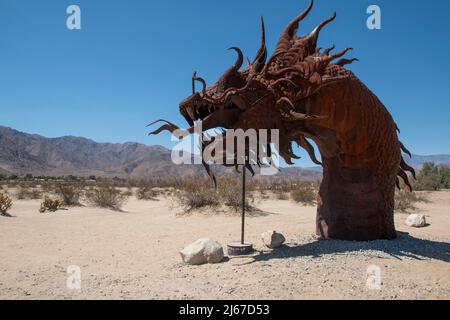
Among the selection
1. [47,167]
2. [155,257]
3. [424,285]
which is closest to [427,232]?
[424,285]

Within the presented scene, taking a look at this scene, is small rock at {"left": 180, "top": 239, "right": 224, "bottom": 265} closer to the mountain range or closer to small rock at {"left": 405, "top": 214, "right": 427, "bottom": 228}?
small rock at {"left": 405, "top": 214, "right": 427, "bottom": 228}

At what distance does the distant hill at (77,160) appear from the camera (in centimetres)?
9062

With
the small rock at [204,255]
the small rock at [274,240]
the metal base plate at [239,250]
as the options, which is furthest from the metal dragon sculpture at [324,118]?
the metal base plate at [239,250]

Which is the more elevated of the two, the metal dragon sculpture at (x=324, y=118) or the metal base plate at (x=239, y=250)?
the metal dragon sculpture at (x=324, y=118)

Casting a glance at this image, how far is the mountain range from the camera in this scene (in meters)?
90.8

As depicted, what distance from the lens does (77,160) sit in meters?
115

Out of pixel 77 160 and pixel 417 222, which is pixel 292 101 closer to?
pixel 417 222

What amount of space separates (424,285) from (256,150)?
2.83 metres

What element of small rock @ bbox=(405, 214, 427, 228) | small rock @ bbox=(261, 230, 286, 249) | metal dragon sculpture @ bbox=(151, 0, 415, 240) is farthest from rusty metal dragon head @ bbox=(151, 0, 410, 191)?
small rock @ bbox=(405, 214, 427, 228)

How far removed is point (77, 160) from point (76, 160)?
69 cm

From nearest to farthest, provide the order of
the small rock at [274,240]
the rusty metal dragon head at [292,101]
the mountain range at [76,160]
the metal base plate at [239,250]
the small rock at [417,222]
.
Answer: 1. the rusty metal dragon head at [292,101]
2. the metal base plate at [239,250]
3. the small rock at [274,240]
4. the small rock at [417,222]
5. the mountain range at [76,160]

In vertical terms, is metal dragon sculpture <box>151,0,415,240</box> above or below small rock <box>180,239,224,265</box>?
above

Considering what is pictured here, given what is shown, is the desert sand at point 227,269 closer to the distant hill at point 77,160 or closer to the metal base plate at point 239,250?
the metal base plate at point 239,250
